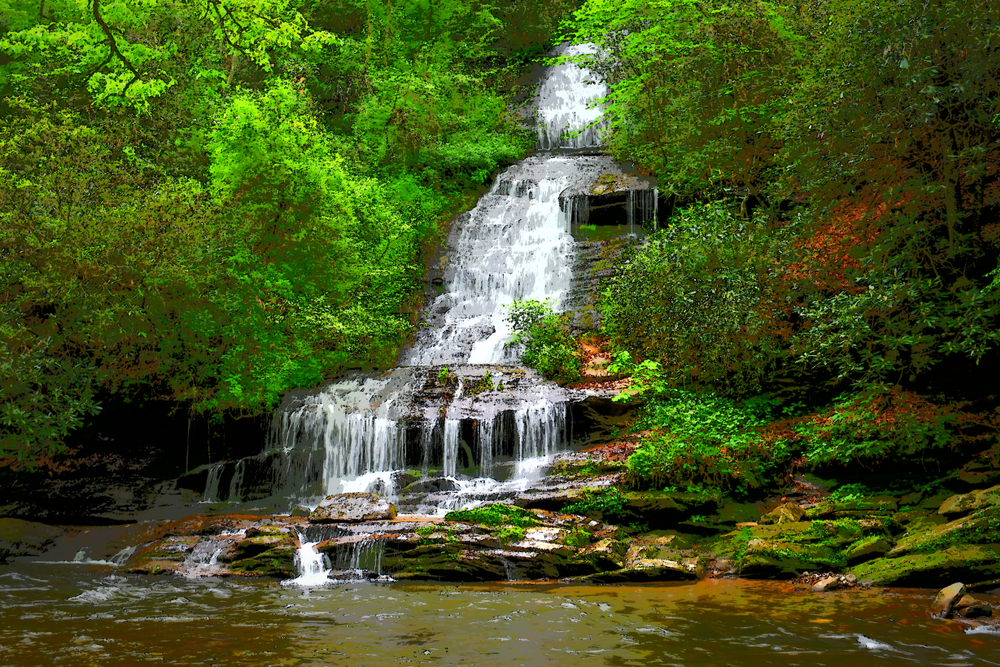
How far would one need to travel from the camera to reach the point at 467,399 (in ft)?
49.0

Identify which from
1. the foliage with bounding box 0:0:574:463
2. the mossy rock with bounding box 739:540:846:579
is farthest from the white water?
the mossy rock with bounding box 739:540:846:579

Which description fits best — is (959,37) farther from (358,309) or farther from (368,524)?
(358,309)

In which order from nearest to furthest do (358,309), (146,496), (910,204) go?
(910,204) < (146,496) < (358,309)

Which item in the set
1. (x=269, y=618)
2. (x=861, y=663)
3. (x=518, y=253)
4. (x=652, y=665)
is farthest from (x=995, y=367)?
(x=518, y=253)

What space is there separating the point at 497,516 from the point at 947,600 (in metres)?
5.81

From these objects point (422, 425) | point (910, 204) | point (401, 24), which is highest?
point (401, 24)

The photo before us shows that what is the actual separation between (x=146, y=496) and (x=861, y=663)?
12910mm

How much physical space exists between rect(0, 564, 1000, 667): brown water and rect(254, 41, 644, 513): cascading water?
4.18 m

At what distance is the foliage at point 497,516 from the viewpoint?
1057 cm

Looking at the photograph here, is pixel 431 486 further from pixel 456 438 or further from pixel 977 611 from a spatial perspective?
pixel 977 611

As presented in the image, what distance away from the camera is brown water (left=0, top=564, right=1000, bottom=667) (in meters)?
5.68

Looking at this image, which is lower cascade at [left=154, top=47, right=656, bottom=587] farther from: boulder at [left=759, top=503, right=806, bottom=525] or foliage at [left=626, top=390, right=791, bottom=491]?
boulder at [left=759, top=503, right=806, bottom=525]

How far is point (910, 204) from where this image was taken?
10812 mm

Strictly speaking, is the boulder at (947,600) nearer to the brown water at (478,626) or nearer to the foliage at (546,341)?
the brown water at (478,626)
